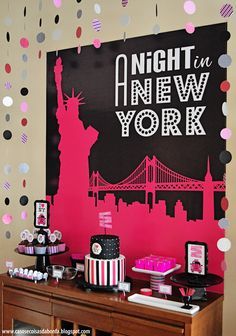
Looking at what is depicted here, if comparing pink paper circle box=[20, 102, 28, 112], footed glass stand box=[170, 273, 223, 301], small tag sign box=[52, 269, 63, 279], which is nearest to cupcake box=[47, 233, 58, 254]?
small tag sign box=[52, 269, 63, 279]

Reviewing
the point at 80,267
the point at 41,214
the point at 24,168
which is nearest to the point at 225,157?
the point at 80,267

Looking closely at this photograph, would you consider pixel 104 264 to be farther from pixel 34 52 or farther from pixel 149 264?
pixel 34 52

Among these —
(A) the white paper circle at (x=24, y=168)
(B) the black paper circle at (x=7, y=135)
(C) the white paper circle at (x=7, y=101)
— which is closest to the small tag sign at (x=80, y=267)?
(A) the white paper circle at (x=24, y=168)

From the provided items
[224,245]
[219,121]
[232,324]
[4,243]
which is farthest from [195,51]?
[4,243]

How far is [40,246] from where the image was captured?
2529 millimetres

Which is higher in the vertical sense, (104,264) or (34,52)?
(34,52)

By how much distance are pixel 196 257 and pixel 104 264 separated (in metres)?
0.47

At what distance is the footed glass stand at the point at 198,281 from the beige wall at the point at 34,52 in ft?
3.87

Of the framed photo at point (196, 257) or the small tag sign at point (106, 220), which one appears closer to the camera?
the framed photo at point (196, 257)

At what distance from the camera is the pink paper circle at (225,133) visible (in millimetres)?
2176

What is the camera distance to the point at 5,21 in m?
3.08

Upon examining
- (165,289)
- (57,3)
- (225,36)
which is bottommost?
(165,289)

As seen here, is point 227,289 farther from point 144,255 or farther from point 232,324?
point 144,255

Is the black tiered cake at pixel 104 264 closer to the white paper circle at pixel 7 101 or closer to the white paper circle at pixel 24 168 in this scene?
the white paper circle at pixel 24 168
